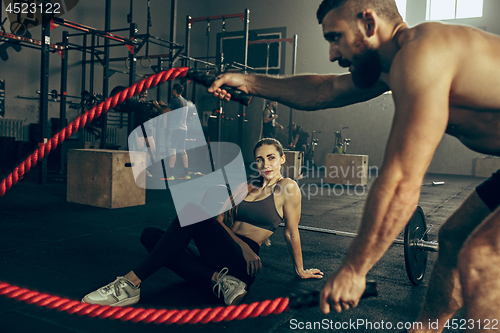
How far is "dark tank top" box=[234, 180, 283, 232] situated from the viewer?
196cm

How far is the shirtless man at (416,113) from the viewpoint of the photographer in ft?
2.63

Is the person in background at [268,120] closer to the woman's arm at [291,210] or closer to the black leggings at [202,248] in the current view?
the woman's arm at [291,210]

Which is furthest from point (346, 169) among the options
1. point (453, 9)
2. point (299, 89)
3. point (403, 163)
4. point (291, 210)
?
point (453, 9)

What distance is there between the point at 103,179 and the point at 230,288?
2.68m

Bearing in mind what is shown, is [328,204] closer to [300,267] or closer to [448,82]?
[300,267]

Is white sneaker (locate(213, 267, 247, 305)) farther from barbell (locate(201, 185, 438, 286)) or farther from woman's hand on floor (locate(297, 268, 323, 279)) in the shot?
woman's hand on floor (locate(297, 268, 323, 279))

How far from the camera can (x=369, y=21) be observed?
0.97 metres

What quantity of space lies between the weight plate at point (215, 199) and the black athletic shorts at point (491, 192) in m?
1.22

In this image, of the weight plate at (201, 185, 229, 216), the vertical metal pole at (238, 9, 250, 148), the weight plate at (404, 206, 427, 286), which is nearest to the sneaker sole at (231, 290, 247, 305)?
the weight plate at (201, 185, 229, 216)

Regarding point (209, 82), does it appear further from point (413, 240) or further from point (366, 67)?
point (413, 240)

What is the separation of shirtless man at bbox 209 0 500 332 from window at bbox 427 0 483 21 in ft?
35.4

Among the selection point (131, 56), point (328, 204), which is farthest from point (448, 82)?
point (131, 56)

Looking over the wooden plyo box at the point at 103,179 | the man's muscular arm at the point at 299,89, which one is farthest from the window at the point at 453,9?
the man's muscular arm at the point at 299,89

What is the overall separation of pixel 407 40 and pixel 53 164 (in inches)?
310
